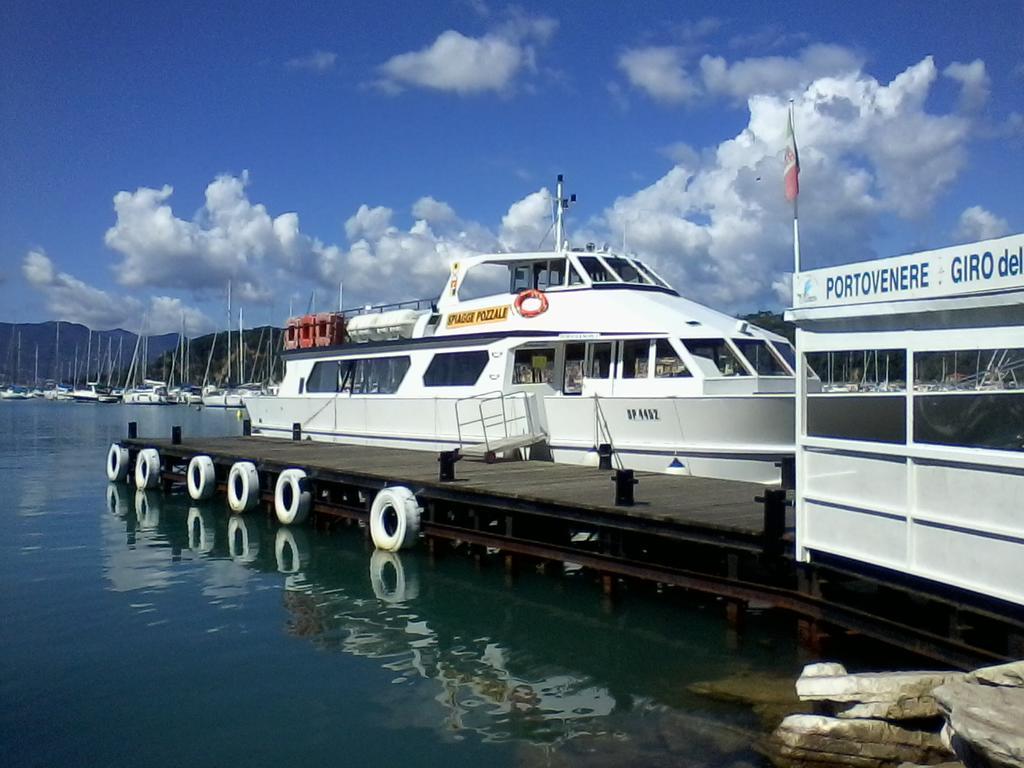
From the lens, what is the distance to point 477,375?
58.9 ft

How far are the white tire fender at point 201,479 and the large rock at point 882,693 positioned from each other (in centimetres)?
1607

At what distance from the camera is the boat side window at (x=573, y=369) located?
17.1 m

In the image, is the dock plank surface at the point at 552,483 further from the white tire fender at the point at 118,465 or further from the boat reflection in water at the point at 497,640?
the white tire fender at the point at 118,465

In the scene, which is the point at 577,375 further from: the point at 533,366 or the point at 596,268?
the point at 596,268

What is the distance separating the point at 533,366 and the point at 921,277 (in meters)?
10.9

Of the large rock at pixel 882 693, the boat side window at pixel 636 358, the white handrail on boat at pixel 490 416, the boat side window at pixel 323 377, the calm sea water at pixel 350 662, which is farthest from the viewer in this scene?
the boat side window at pixel 323 377

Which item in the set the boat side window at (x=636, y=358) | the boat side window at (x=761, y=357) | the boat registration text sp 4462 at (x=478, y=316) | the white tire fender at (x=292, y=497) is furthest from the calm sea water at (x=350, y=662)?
the boat registration text sp 4462 at (x=478, y=316)

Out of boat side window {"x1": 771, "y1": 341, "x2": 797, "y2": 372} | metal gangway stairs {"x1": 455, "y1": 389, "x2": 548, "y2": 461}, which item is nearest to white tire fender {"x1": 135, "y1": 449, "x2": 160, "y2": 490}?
metal gangway stairs {"x1": 455, "y1": 389, "x2": 548, "y2": 461}

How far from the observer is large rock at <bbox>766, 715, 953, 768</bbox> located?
6.05 meters

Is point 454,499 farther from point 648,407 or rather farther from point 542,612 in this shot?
point 648,407

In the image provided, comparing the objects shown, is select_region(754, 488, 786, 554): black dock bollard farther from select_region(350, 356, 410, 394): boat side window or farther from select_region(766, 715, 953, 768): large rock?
select_region(350, 356, 410, 394): boat side window

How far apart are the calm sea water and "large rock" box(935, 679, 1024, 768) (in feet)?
6.14

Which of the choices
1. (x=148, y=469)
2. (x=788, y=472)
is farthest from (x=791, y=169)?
(x=148, y=469)

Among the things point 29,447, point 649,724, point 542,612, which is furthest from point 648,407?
point 29,447
